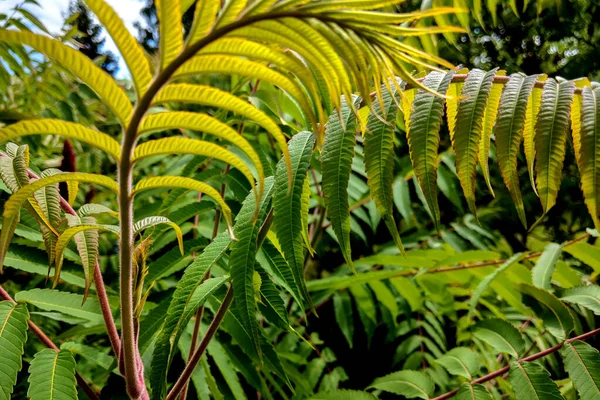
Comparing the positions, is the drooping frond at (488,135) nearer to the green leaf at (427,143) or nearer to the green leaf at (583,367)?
the green leaf at (427,143)

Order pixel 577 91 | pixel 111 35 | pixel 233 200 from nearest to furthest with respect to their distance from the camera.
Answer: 1. pixel 111 35
2. pixel 577 91
3. pixel 233 200

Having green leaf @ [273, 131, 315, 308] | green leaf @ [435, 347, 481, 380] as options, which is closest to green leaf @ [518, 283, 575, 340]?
green leaf @ [435, 347, 481, 380]

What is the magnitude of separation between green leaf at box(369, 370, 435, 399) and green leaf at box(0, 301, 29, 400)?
2.11ft

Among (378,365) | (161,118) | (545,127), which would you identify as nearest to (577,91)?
(545,127)

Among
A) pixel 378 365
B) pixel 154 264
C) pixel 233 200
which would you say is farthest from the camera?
pixel 378 365

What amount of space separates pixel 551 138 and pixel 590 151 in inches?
2.1

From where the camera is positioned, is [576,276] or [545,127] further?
[576,276]

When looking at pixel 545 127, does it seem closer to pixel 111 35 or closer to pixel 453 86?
pixel 453 86

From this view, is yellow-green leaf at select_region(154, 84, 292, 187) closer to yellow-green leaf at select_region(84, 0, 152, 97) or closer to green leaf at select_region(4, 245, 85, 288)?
yellow-green leaf at select_region(84, 0, 152, 97)

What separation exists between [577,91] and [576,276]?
71 centimetres

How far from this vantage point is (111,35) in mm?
371

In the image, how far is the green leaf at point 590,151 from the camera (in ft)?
2.21

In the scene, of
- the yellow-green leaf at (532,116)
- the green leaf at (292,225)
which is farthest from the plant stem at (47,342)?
the yellow-green leaf at (532,116)

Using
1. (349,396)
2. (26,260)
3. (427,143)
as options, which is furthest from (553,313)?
(26,260)
